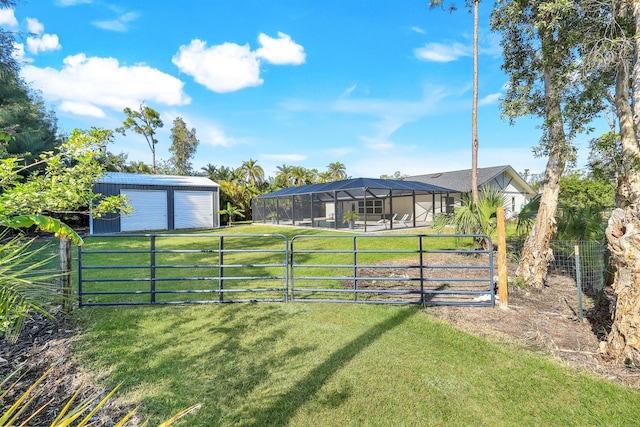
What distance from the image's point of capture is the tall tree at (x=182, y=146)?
1447 inches

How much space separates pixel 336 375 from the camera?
9.86 feet

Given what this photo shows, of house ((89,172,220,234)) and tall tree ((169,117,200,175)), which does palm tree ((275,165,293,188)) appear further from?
house ((89,172,220,234))

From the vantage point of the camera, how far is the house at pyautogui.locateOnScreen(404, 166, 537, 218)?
70.4ft

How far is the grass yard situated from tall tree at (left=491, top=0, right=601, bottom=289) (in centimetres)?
307

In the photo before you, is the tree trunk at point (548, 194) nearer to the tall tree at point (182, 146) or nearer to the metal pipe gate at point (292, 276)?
the metal pipe gate at point (292, 276)

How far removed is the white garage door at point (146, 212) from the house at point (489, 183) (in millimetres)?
17965

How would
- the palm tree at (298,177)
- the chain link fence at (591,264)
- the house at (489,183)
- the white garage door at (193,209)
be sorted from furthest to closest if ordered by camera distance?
1. the palm tree at (298,177)
2. the house at (489,183)
3. the white garage door at (193,209)
4. the chain link fence at (591,264)

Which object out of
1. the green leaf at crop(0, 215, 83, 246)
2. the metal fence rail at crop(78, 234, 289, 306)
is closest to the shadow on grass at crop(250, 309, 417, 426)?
the metal fence rail at crop(78, 234, 289, 306)

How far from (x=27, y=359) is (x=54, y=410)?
4.10ft

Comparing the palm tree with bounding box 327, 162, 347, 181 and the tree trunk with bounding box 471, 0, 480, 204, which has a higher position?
the palm tree with bounding box 327, 162, 347, 181

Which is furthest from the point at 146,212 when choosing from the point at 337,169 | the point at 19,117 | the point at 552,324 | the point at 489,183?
the point at 337,169

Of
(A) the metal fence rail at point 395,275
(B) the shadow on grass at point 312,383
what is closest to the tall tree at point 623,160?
(A) the metal fence rail at point 395,275

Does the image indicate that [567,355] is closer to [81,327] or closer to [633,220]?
[633,220]

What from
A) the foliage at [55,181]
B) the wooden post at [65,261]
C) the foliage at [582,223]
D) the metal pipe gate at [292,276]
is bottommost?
the metal pipe gate at [292,276]
